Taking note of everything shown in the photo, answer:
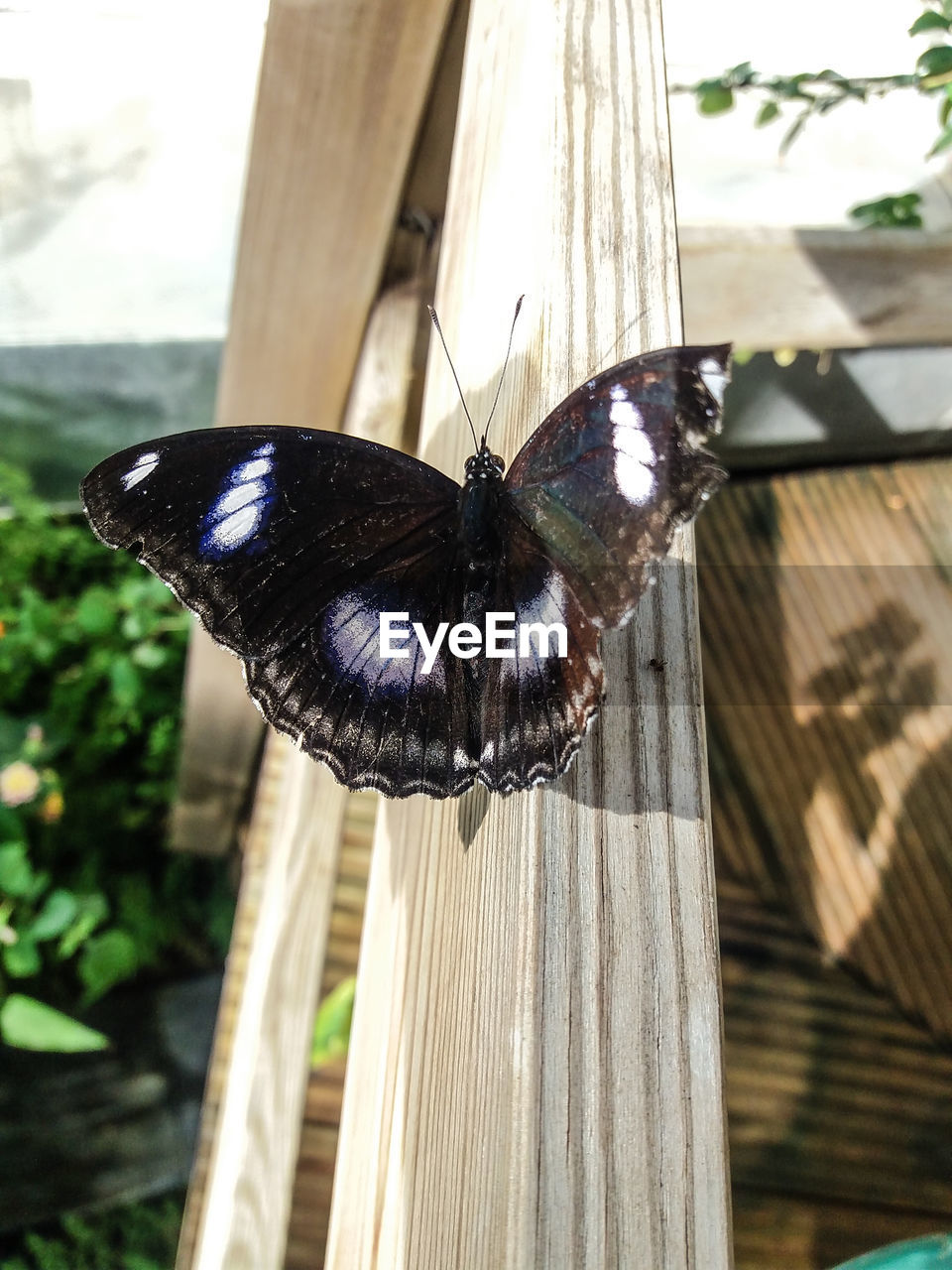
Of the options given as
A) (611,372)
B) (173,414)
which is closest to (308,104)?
(611,372)

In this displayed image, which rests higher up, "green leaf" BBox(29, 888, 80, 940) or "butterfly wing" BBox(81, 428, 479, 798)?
"green leaf" BBox(29, 888, 80, 940)

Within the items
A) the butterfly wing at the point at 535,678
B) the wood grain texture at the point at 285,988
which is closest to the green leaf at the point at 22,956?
the wood grain texture at the point at 285,988

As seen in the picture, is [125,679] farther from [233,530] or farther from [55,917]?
[233,530]

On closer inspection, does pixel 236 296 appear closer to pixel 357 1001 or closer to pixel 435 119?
pixel 435 119

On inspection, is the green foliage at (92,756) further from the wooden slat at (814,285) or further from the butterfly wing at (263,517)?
the butterfly wing at (263,517)

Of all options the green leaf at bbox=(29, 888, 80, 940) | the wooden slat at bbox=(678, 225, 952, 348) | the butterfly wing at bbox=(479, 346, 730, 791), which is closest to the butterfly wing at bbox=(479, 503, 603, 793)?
the butterfly wing at bbox=(479, 346, 730, 791)

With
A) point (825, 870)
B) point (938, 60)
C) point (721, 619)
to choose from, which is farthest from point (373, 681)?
point (721, 619)

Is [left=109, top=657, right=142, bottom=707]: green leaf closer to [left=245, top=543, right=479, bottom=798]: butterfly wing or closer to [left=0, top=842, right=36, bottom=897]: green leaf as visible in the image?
[left=0, top=842, right=36, bottom=897]: green leaf
